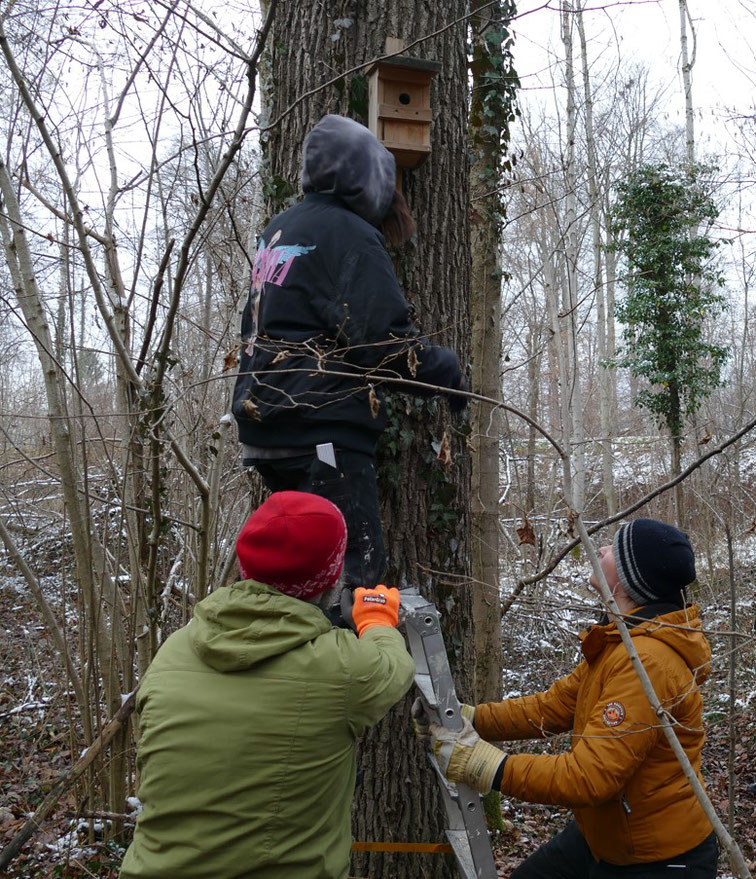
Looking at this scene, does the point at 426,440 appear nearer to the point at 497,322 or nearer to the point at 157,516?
the point at 157,516

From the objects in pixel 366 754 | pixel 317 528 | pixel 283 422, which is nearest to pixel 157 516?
pixel 283 422

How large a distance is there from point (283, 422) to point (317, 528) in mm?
607

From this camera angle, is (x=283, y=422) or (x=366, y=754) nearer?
(x=283, y=422)

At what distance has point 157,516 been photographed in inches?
121

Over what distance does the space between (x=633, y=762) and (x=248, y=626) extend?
1.18 m

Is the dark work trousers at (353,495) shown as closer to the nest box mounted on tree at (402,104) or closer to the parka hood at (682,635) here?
the parka hood at (682,635)

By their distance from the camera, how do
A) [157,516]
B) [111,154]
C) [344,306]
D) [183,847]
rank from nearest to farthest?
[183,847] < [344,306] < [157,516] < [111,154]

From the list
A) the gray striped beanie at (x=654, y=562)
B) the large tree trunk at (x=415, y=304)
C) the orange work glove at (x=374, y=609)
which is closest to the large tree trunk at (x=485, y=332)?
the large tree trunk at (x=415, y=304)

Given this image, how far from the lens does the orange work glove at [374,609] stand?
1963 millimetres

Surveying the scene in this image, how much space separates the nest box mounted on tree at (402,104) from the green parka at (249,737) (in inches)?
66.1

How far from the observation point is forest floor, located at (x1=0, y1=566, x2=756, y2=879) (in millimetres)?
3781

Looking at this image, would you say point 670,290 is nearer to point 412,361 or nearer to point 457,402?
point 457,402

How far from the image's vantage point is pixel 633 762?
6.84ft

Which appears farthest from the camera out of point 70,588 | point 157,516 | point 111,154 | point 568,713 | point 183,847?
point 70,588
